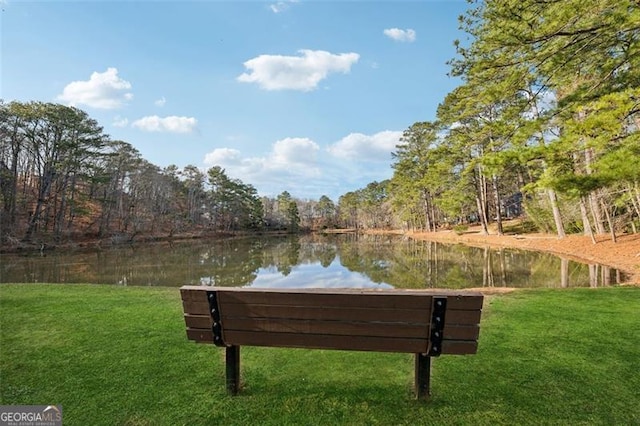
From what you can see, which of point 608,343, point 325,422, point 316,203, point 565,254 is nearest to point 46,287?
point 325,422

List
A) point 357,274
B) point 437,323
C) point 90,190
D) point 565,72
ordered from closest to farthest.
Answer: point 437,323
point 565,72
point 357,274
point 90,190

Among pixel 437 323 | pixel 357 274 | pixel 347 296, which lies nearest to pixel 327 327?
pixel 347 296

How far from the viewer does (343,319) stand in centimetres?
221

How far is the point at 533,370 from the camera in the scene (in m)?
2.99

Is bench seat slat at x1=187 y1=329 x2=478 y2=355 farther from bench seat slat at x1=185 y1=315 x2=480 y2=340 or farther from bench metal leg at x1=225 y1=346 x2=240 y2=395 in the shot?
bench metal leg at x1=225 y1=346 x2=240 y2=395

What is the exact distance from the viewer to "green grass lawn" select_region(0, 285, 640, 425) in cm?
233

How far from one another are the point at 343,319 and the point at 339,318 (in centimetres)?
3

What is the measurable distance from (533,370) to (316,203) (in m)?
81.0

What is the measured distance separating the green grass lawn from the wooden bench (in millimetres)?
441

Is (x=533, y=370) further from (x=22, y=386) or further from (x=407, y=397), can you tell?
(x=22, y=386)

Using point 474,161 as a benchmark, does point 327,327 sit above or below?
below

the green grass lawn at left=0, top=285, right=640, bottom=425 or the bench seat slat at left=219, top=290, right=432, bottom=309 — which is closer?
the bench seat slat at left=219, top=290, right=432, bottom=309

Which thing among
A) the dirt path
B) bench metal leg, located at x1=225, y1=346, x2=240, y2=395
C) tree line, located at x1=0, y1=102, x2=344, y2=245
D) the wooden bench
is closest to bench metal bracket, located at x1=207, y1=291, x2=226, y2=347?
the wooden bench

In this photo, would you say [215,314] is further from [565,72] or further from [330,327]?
[565,72]
